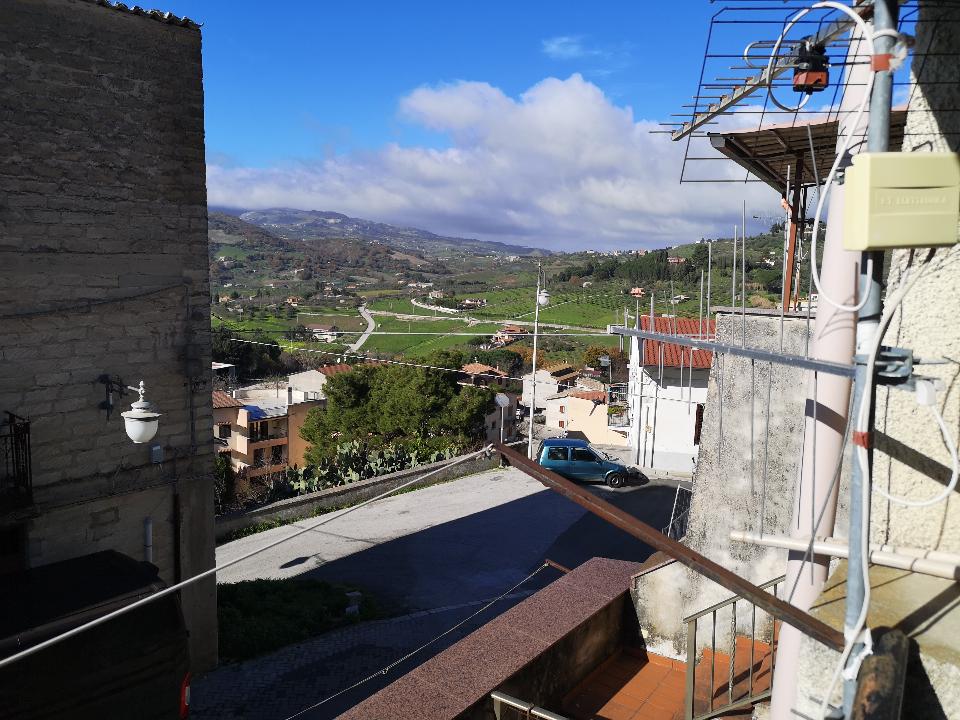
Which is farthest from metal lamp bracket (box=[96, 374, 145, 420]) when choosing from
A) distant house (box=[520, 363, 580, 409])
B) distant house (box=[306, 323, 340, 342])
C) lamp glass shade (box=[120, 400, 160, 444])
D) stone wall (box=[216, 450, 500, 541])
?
distant house (box=[306, 323, 340, 342])

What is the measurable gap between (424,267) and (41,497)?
16629cm

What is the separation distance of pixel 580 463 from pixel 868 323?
1773 cm

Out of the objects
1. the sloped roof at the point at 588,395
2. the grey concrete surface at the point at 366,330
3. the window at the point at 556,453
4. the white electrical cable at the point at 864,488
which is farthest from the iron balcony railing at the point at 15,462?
the grey concrete surface at the point at 366,330

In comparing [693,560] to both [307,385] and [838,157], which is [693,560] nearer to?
[838,157]

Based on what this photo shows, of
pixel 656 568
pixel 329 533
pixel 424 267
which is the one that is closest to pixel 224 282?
pixel 424 267

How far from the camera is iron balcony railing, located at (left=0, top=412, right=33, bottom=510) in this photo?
7270 millimetres

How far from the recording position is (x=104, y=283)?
799 centimetres

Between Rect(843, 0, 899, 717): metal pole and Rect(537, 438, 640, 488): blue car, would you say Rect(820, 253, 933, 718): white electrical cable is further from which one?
Rect(537, 438, 640, 488): blue car

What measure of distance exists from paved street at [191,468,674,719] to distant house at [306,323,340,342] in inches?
2102

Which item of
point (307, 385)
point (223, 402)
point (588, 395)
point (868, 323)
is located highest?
point (868, 323)

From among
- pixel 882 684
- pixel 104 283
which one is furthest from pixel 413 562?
pixel 882 684

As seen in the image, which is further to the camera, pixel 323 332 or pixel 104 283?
pixel 323 332

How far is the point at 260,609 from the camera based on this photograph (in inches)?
413

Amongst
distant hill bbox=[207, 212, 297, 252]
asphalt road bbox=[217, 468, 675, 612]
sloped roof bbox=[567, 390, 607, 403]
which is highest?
distant hill bbox=[207, 212, 297, 252]
